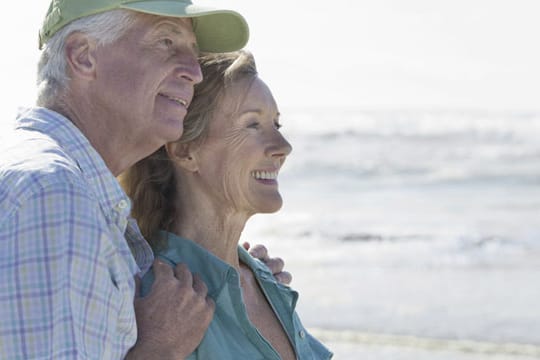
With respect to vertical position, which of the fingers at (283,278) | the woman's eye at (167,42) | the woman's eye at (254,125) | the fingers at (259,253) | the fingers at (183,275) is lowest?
the fingers at (283,278)

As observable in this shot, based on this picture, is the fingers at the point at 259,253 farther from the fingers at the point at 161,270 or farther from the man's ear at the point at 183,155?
the fingers at the point at 161,270

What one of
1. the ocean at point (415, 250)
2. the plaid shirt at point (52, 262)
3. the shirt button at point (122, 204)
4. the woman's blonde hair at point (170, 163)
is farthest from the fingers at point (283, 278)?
the ocean at point (415, 250)

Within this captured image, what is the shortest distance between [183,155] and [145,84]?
69cm

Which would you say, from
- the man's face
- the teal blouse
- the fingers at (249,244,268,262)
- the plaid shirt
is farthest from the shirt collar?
the plaid shirt

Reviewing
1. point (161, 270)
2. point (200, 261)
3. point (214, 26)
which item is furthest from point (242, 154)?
point (161, 270)

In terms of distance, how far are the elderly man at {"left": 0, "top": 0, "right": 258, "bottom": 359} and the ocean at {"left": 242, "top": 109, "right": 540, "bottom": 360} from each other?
425 centimetres

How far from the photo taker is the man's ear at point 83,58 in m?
2.56

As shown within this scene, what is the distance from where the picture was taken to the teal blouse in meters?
2.88

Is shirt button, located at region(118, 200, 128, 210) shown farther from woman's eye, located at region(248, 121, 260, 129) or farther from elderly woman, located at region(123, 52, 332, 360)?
woman's eye, located at region(248, 121, 260, 129)

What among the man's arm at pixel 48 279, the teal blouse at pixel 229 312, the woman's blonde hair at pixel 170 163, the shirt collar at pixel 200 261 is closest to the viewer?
the man's arm at pixel 48 279

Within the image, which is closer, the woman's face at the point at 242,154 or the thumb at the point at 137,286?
the thumb at the point at 137,286

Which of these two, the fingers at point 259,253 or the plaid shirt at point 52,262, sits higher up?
the plaid shirt at point 52,262

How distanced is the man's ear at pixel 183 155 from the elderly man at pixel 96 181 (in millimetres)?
389

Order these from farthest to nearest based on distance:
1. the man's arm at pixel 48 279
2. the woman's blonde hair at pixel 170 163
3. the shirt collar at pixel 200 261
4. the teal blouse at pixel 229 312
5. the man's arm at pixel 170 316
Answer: the woman's blonde hair at pixel 170 163 → the shirt collar at pixel 200 261 → the teal blouse at pixel 229 312 → the man's arm at pixel 170 316 → the man's arm at pixel 48 279
